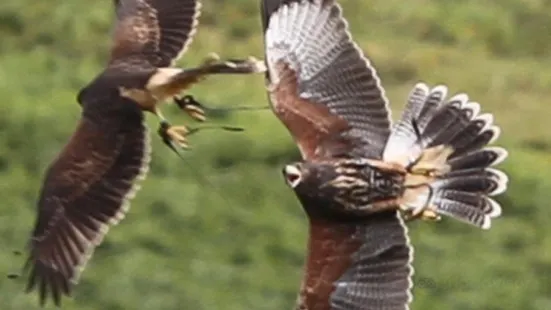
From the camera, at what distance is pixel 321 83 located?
8227 millimetres

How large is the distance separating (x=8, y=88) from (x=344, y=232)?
5046mm

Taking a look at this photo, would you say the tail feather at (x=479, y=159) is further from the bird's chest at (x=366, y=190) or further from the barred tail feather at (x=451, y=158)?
the bird's chest at (x=366, y=190)

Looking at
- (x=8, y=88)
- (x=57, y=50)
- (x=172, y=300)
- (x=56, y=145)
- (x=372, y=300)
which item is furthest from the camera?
(x=57, y=50)

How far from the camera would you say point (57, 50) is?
13.6 m

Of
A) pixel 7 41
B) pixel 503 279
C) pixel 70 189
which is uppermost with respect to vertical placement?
pixel 70 189

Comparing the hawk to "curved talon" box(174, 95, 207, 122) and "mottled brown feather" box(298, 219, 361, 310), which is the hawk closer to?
"curved talon" box(174, 95, 207, 122)

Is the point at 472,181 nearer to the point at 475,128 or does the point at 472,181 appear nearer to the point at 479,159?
the point at 479,159

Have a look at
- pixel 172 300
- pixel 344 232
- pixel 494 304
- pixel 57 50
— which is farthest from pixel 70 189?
pixel 57 50

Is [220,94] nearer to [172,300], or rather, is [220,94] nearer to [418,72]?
[418,72]

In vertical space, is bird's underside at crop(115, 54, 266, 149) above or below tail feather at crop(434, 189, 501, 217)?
above

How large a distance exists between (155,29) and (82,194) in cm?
72

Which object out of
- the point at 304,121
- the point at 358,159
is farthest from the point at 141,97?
the point at 358,159

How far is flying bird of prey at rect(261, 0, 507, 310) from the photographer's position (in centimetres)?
784

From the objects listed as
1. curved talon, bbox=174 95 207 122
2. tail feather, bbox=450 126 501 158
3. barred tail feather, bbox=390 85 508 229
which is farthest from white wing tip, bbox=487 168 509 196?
curved talon, bbox=174 95 207 122
